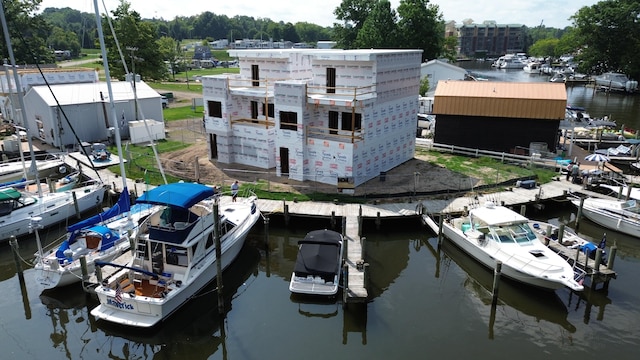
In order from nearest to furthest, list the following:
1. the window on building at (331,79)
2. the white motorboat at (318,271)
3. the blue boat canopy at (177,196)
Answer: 1. the blue boat canopy at (177,196)
2. the white motorboat at (318,271)
3. the window on building at (331,79)

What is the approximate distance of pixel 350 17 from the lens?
284ft

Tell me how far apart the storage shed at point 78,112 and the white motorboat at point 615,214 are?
1325 inches

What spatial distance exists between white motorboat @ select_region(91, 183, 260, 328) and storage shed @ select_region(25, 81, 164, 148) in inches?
837

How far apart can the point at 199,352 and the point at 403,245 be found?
40.2ft

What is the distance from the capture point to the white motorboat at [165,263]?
17047 mm

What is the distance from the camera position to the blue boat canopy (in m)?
18.5

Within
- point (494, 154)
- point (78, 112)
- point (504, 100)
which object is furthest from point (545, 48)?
point (78, 112)

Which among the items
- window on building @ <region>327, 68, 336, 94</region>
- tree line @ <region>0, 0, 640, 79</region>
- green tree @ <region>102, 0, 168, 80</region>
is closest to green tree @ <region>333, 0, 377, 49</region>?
tree line @ <region>0, 0, 640, 79</region>

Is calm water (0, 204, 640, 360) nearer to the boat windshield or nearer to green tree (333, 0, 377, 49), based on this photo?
the boat windshield

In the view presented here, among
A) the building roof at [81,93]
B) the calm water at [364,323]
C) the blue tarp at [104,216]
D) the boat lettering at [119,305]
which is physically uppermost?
the building roof at [81,93]

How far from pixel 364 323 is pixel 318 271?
282cm

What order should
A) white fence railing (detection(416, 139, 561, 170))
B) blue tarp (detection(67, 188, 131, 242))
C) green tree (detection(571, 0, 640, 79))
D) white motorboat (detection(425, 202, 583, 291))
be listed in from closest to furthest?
white motorboat (detection(425, 202, 583, 291)), blue tarp (detection(67, 188, 131, 242)), white fence railing (detection(416, 139, 561, 170)), green tree (detection(571, 0, 640, 79))

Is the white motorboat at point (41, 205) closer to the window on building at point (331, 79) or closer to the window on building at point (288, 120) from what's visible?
the window on building at point (288, 120)

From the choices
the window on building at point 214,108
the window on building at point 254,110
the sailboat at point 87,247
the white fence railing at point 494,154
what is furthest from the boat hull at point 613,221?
the window on building at point 214,108
